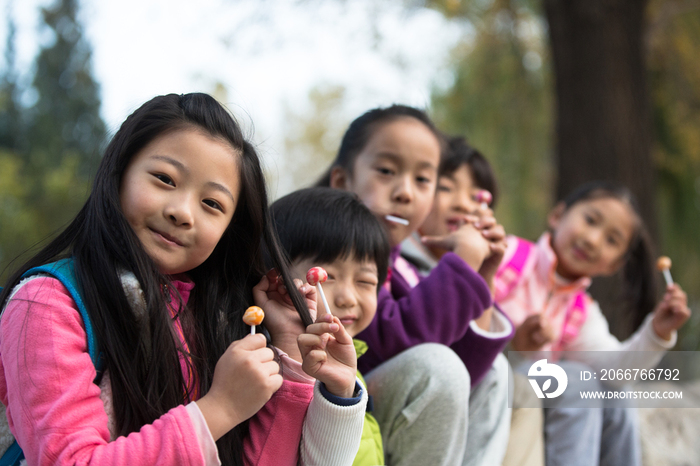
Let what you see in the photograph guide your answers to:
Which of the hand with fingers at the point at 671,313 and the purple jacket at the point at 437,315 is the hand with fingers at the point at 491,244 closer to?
the purple jacket at the point at 437,315

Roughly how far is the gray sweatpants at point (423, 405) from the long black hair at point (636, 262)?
1.29 metres

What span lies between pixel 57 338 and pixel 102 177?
0.27 metres

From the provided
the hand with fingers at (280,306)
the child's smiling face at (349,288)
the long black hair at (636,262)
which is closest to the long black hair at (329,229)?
the child's smiling face at (349,288)

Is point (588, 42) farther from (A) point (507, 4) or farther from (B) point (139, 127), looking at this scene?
(B) point (139, 127)

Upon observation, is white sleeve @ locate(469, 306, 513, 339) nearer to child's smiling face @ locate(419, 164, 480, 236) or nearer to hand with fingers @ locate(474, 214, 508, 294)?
hand with fingers @ locate(474, 214, 508, 294)

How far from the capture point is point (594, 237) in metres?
2.07

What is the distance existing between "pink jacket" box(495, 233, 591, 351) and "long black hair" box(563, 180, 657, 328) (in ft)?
0.91

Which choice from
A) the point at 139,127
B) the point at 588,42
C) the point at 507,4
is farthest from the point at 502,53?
the point at 139,127

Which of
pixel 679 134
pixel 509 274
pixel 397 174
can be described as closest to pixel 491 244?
pixel 397 174

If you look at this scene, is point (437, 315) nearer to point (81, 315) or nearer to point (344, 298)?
point (344, 298)

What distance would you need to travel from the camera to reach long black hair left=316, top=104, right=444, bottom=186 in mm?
1629

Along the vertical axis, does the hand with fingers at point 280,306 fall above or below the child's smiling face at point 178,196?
below

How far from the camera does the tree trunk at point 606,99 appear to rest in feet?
11.2

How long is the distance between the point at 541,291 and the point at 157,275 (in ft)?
5.03
